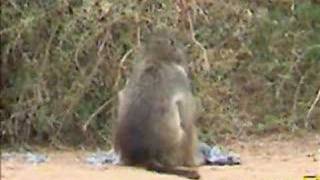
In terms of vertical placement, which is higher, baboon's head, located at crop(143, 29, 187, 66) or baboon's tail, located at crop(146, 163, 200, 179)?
baboon's head, located at crop(143, 29, 187, 66)

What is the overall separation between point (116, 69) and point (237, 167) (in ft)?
6.80

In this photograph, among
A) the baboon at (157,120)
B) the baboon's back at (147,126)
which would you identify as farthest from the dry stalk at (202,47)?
the baboon's back at (147,126)

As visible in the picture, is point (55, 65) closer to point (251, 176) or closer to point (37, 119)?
point (37, 119)

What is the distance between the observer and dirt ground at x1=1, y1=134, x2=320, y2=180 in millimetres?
8781

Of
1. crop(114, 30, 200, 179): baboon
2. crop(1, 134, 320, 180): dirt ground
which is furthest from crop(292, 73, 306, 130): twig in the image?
crop(114, 30, 200, 179): baboon

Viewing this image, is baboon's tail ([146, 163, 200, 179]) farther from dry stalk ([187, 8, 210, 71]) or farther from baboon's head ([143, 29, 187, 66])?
dry stalk ([187, 8, 210, 71])

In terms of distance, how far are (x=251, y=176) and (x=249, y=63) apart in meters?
3.62

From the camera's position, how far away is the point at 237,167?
9.61 metres

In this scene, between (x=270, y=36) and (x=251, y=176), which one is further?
(x=270, y=36)

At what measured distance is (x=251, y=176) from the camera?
9.09 m

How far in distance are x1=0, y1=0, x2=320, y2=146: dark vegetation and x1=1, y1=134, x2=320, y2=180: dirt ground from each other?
1.28ft

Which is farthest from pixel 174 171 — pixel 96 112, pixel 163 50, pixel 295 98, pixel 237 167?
pixel 295 98

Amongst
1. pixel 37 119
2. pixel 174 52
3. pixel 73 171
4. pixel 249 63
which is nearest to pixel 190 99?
pixel 174 52

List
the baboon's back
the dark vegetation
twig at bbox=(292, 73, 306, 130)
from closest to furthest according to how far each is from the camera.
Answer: the baboon's back → the dark vegetation → twig at bbox=(292, 73, 306, 130)
